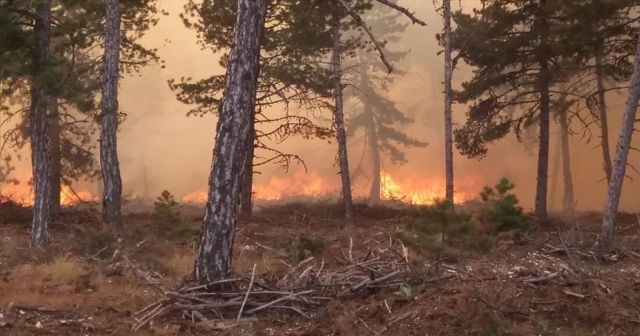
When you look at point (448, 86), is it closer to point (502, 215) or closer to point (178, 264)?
point (502, 215)

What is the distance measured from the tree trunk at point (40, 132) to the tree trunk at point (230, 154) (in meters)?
5.91

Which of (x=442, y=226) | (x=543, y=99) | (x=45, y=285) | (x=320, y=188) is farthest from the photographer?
(x=320, y=188)

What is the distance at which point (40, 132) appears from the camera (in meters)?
12.2

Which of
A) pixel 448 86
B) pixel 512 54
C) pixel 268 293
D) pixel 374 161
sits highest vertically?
pixel 512 54

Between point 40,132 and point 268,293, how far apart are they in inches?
305

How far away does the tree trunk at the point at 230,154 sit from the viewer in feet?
23.3

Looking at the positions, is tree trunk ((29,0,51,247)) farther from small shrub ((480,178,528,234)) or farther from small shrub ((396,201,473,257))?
small shrub ((480,178,528,234))

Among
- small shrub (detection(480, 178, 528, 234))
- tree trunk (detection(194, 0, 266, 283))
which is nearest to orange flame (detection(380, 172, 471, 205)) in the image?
small shrub (detection(480, 178, 528, 234))

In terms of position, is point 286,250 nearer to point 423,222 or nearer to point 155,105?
point 423,222

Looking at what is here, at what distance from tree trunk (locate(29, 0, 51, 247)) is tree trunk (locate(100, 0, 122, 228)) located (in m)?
1.60

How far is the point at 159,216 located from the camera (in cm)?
1358

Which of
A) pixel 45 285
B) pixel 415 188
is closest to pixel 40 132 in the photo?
pixel 45 285

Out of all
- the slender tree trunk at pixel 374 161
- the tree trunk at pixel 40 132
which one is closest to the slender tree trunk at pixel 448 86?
the tree trunk at pixel 40 132

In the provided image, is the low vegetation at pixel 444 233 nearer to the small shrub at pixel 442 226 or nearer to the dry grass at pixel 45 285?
the small shrub at pixel 442 226
